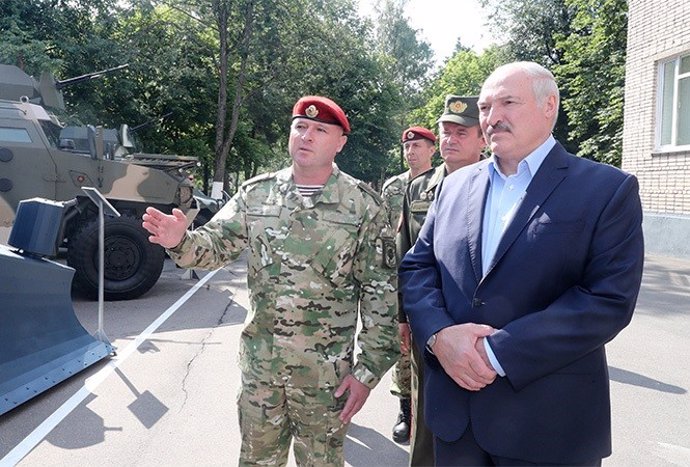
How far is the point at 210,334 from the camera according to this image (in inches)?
252

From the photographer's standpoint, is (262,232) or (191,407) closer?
(262,232)

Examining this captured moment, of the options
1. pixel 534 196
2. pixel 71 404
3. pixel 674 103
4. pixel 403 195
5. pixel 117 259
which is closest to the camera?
pixel 534 196


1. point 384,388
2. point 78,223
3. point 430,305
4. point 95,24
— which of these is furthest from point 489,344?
point 95,24

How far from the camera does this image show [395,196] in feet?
14.3

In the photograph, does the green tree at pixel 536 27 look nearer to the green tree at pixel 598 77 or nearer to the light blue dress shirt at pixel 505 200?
the green tree at pixel 598 77

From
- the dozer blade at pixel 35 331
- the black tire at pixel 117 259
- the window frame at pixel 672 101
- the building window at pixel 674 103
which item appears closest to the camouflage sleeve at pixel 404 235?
the dozer blade at pixel 35 331

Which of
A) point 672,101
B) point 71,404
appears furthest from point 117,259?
point 672,101

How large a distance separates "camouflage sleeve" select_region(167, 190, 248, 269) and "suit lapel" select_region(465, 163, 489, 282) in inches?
34.9

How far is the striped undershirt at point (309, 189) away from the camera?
242 centimetres

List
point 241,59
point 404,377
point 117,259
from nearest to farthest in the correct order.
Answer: point 404,377
point 117,259
point 241,59

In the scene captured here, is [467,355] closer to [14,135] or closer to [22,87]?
[14,135]

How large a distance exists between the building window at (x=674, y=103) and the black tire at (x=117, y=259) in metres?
9.72

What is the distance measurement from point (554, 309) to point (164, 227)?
125 centimetres

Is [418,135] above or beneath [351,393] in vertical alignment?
above
